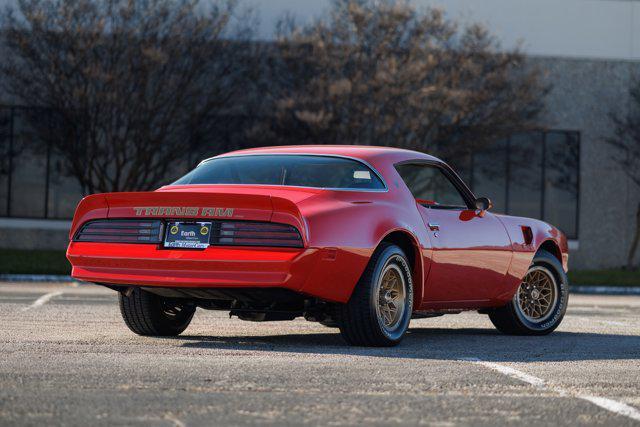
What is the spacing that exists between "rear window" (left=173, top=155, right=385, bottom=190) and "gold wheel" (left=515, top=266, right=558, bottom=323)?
247 centimetres

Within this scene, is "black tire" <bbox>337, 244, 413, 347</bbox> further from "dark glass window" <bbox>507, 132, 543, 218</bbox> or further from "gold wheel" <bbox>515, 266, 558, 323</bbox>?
"dark glass window" <bbox>507, 132, 543, 218</bbox>

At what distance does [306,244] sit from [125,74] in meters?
19.8

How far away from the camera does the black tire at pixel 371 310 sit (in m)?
8.50

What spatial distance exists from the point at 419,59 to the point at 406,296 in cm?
1911

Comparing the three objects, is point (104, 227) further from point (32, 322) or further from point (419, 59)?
point (419, 59)

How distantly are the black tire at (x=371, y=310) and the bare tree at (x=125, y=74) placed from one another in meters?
18.5

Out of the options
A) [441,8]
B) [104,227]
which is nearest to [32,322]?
[104,227]

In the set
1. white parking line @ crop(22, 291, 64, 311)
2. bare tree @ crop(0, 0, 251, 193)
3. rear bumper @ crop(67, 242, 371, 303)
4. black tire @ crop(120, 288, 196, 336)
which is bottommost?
white parking line @ crop(22, 291, 64, 311)

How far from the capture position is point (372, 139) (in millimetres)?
27797

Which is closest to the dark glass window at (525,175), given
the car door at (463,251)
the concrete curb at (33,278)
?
the concrete curb at (33,278)

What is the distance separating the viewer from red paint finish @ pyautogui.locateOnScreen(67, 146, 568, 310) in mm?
8078

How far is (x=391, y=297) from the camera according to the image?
8961 mm

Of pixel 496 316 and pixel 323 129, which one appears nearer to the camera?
pixel 496 316

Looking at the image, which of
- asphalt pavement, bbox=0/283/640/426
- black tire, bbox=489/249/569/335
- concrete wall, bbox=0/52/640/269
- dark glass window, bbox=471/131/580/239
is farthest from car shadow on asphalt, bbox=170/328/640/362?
concrete wall, bbox=0/52/640/269
